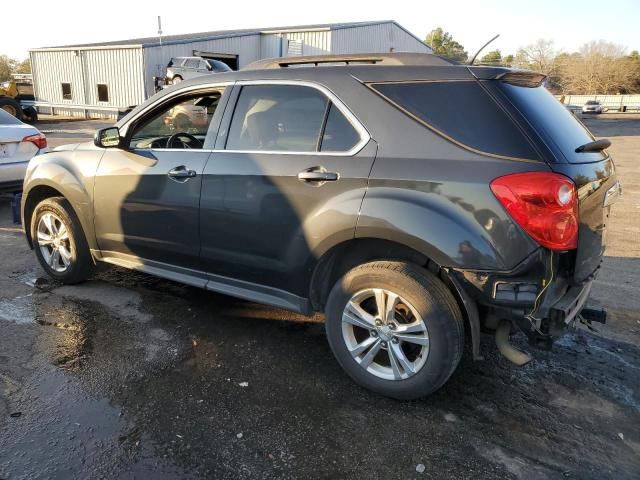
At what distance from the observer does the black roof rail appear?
9.98ft

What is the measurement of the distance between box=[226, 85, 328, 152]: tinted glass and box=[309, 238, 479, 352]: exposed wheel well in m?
0.67

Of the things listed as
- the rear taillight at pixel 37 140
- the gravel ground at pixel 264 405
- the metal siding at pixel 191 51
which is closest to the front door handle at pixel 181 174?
the gravel ground at pixel 264 405

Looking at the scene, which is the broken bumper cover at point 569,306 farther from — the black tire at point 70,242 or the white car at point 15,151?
the white car at point 15,151

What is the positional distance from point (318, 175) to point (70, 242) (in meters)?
2.69

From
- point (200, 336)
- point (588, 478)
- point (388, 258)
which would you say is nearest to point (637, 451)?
point (588, 478)

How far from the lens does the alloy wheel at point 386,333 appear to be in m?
2.95

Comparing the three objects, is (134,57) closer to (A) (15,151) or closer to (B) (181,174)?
(A) (15,151)

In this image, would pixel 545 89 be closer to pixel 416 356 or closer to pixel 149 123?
pixel 416 356

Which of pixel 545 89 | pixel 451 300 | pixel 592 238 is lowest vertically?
pixel 451 300

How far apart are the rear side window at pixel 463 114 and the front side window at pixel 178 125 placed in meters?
1.53

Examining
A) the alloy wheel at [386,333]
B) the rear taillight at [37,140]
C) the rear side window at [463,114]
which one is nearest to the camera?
the rear side window at [463,114]

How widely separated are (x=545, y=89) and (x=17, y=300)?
4439 millimetres

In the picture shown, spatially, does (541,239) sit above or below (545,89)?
below

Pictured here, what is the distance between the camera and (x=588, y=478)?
8.09ft
